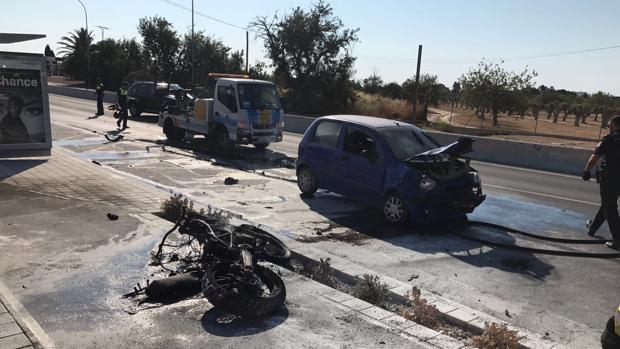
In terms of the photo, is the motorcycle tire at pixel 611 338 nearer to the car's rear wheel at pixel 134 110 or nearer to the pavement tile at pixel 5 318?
the pavement tile at pixel 5 318

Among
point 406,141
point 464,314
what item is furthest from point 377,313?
point 406,141

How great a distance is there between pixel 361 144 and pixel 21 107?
26.2ft

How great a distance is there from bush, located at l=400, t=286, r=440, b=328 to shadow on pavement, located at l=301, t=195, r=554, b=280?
2.02 meters

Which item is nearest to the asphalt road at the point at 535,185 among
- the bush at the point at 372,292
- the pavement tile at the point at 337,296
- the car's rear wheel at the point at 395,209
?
the car's rear wheel at the point at 395,209

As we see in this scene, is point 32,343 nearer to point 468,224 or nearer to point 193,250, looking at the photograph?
point 193,250

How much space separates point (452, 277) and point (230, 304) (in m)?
2.86

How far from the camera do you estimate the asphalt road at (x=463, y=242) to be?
221 inches

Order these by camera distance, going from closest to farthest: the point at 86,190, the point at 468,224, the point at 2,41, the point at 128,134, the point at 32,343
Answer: the point at 32,343 → the point at 468,224 → the point at 86,190 → the point at 2,41 → the point at 128,134

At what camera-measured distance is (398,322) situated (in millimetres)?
4707

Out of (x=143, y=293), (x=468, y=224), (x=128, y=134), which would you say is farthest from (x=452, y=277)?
(x=128, y=134)

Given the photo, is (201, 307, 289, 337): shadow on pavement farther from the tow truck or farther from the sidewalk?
the tow truck

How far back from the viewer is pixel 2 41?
11.0 metres

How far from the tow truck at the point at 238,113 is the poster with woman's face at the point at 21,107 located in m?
5.41

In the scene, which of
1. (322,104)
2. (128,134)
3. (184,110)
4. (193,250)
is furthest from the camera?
(322,104)
